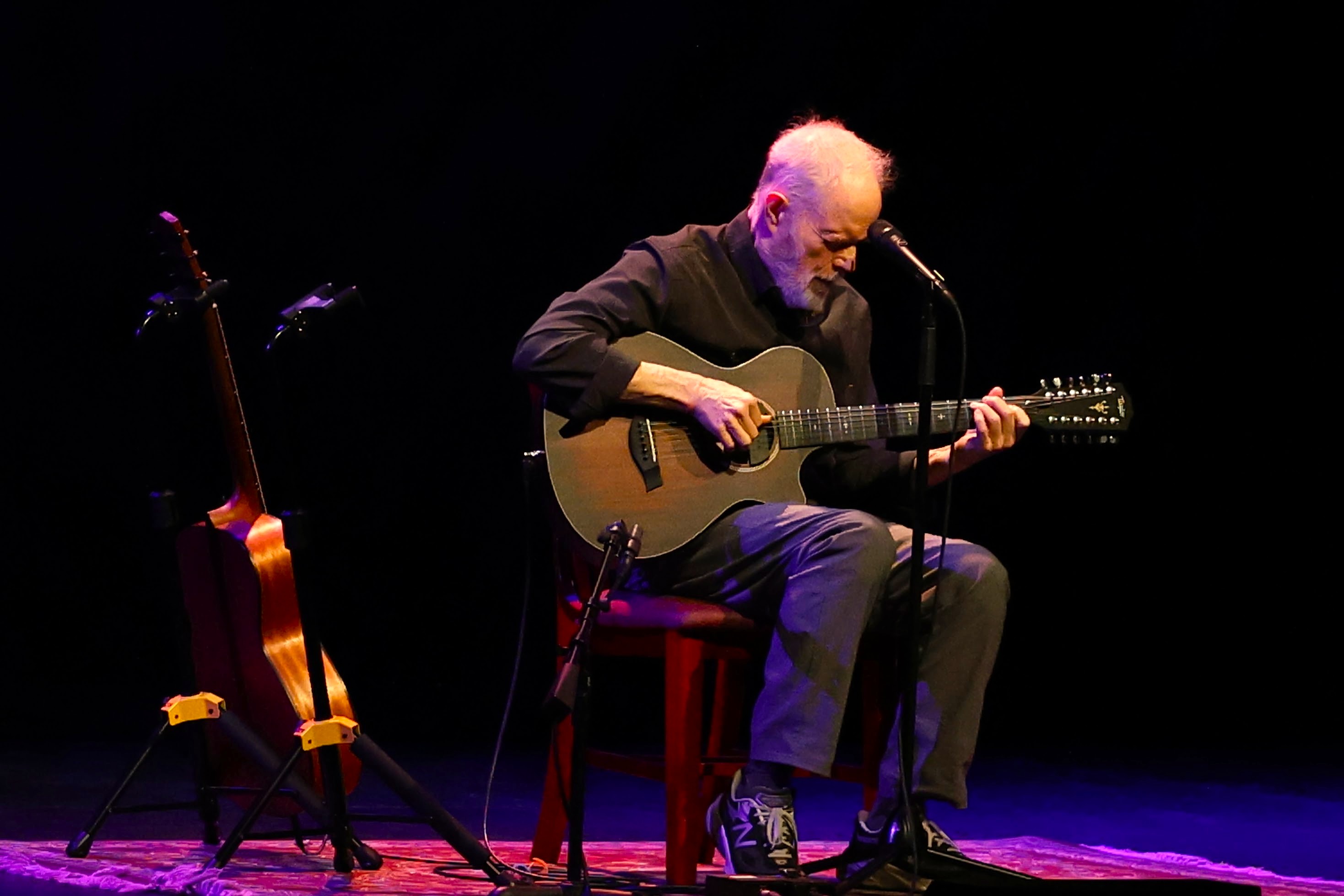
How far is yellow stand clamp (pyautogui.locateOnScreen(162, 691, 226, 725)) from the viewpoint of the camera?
2.59m

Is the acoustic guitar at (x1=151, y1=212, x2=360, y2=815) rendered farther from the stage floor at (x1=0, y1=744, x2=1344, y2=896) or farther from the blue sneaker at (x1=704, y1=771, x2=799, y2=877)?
the blue sneaker at (x1=704, y1=771, x2=799, y2=877)

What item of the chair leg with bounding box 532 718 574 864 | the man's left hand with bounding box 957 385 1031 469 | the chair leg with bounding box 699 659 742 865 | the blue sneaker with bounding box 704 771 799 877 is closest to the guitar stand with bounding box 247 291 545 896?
the chair leg with bounding box 532 718 574 864

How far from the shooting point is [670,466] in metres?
2.64

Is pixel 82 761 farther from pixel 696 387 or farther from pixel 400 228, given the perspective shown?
pixel 696 387

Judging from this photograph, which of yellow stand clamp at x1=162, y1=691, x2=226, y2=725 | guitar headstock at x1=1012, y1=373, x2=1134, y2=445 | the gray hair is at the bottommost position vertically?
yellow stand clamp at x1=162, y1=691, x2=226, y2=725

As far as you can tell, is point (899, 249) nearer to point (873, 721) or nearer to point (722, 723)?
point (873, 721)

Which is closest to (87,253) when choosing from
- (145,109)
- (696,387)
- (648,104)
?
(145,109)

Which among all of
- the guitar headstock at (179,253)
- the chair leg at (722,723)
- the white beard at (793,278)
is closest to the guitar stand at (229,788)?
the chair leg at (722,723)

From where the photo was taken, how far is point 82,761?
4.01 metres

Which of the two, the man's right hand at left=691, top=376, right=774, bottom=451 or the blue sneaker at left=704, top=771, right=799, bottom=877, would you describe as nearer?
the blue sneaker at left=704, top=771, right=799, bottom=877

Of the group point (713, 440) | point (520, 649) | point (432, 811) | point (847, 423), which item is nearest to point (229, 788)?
point (432, 811)

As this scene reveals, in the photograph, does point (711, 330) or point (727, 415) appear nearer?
point (727, 415)

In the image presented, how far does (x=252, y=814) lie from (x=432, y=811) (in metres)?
0.30

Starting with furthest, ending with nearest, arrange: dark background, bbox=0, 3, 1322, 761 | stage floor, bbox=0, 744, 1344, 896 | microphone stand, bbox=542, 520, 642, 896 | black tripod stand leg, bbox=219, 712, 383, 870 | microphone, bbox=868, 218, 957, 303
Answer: dark background, bbox=0, 3, 1322, 761 < stage floor, bbox=0, 744, 1344, 896 < black tripod stand leg, bbox=219, 712, 383, 870 < microphone, bbox=868, 218, 957, 303 < microphone stand, bbox=542, 520, 642, 896
